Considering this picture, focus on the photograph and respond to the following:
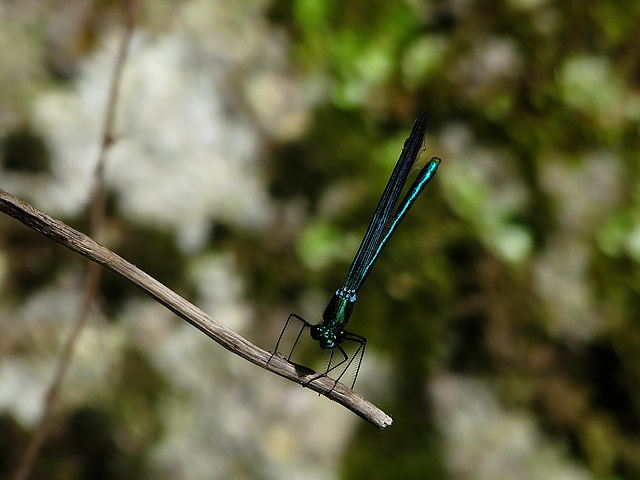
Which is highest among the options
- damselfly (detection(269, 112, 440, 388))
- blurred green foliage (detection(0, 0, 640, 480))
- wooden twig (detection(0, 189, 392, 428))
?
blurred green foliage (detection(0, 0, 640, 480))

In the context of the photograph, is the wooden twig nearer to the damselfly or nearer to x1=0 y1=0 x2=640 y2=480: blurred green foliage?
the damselfly

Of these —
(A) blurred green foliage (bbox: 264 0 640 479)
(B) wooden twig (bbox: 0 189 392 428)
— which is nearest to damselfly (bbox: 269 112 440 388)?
(B) wooden twig (bbox: 0 189 392 428)

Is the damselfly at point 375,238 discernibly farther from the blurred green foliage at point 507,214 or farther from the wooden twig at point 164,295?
the blurred green foliage at point 507,214

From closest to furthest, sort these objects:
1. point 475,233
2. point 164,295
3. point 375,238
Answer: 1. point 164,295
2. point 375,238
3. point 475,233

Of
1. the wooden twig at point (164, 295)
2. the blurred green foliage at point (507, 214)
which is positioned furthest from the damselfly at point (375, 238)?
the blurred green foliage at point (507, 214)

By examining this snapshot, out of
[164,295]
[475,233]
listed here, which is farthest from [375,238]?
[475,233]

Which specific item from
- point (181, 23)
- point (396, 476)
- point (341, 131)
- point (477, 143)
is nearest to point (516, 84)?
point (477, 143)

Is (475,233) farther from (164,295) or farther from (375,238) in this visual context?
(164,295)
